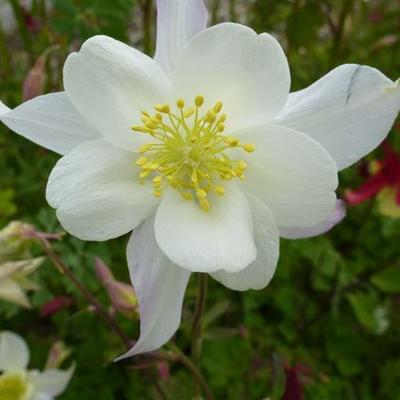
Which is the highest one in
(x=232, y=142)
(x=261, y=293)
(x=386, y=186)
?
(x=232, y=142)

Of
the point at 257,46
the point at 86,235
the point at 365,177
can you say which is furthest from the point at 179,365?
the point at 257,46

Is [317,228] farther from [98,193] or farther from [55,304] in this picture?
[55,304]

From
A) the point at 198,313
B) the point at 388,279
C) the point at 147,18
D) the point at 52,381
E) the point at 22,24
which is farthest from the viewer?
the point at 22,24

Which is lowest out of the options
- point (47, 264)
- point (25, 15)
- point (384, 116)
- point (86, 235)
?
point (47, 264)

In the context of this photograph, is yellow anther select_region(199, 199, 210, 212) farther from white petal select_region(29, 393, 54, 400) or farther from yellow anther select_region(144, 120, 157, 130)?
white petal select_region(29, 393, 54, 400)

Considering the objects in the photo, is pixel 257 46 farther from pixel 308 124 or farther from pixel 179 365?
Result: pixel 179 365

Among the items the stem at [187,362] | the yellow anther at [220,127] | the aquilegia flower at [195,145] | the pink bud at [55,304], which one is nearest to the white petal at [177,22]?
the aquilegia flower at [195,145]

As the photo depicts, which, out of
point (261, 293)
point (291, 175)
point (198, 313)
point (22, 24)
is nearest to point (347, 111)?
point (291, 175)
